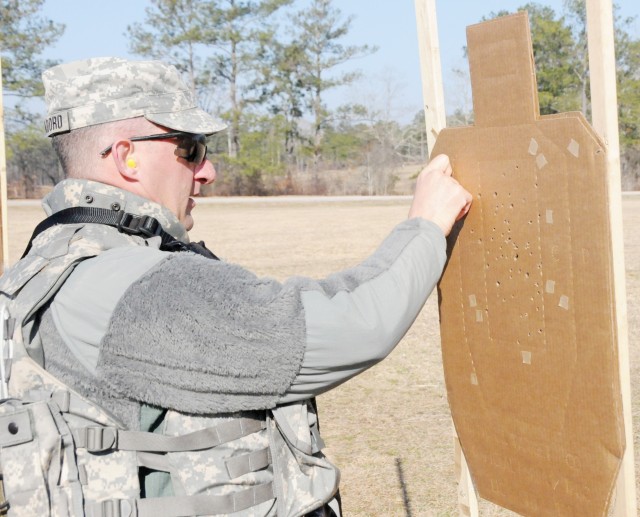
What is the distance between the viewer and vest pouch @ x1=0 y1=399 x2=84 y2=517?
154 centimetres

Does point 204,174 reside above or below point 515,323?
above

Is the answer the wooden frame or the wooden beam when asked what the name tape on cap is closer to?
the wooden beam

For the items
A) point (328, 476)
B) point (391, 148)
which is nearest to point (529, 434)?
point (328, 476)

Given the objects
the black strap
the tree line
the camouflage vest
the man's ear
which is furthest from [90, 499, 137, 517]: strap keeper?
the tree line

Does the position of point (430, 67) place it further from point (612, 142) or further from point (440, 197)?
point (612, 142)

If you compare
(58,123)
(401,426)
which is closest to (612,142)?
(58,123)

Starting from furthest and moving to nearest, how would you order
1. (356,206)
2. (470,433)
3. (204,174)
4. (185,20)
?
1. (185,20)
2. (356,206)
3. (470,433)
4. (204,174)

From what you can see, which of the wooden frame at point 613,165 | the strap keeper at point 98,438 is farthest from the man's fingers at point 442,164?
the strap keeper at point 98,438

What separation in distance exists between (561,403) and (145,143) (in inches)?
42.9

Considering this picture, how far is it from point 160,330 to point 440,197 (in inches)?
29.5

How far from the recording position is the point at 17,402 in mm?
1580

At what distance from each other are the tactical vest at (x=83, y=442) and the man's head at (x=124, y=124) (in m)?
0.15

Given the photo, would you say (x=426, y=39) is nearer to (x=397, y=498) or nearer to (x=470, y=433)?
(x=470, y=433)

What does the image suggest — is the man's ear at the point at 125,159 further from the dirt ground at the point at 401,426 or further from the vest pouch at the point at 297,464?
the dirt ground at the point at 401,426
